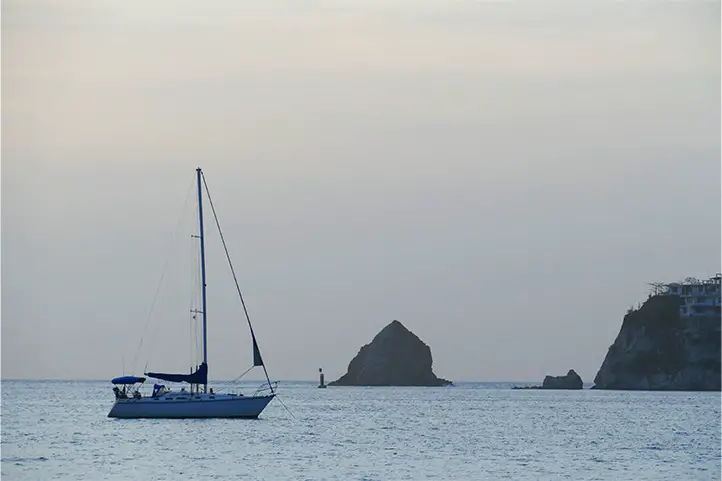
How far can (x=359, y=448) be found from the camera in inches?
2579

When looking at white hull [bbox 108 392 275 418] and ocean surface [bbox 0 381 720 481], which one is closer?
ocean surface [bbox 0 381 720 481]

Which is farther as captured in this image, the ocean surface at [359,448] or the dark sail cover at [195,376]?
the dark sail cover at [195,376]

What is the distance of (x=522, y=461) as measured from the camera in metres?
59.2

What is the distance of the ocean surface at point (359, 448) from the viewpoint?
2103 inches

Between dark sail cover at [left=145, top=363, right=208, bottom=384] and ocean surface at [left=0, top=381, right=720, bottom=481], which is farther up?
dark sail cover at [left=145, top=363, right=208, bottom=384]

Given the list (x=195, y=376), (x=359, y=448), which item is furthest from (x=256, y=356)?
(x=359, y=448)

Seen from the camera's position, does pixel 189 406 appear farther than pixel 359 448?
Yes

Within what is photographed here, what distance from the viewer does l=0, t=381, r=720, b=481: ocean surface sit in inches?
2103

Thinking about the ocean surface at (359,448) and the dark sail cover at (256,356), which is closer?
the ocean surface at (359,448)

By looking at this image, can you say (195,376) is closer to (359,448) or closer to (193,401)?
(193,401)

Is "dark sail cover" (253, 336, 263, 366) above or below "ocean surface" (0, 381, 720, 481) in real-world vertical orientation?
above

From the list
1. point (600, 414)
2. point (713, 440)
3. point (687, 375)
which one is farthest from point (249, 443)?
point (687, 375)

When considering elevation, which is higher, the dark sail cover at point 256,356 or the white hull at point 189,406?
the dark sail cover at point 256,356

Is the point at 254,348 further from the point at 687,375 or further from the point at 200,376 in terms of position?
the point at 687,375
